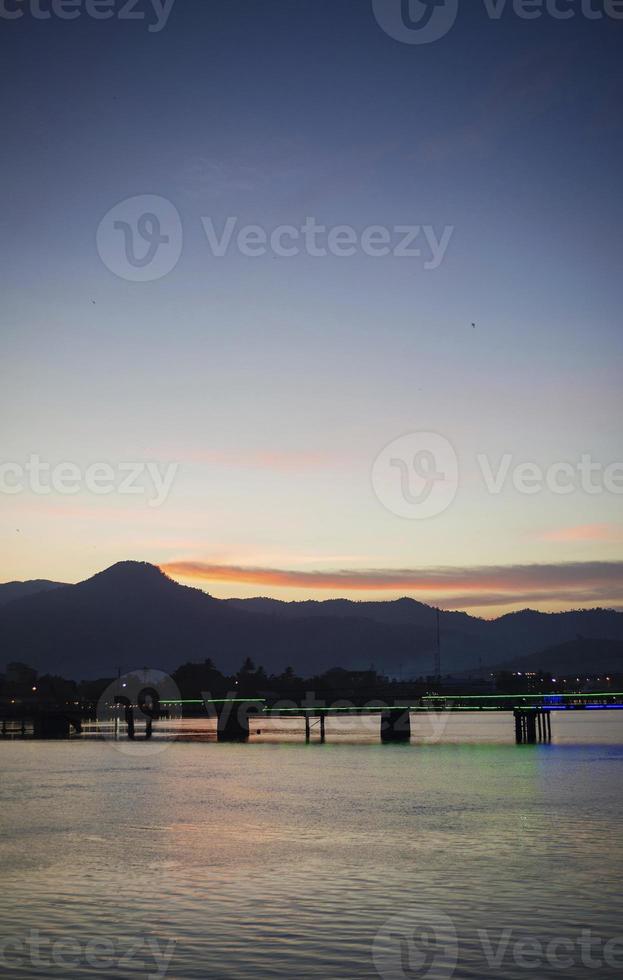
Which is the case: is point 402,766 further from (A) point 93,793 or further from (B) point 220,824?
(B) point 220,824

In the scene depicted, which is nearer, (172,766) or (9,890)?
(9,890)

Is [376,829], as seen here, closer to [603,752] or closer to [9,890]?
[9,890]

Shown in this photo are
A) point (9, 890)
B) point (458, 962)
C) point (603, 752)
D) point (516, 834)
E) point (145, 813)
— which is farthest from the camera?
point (603, 752)

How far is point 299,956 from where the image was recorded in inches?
1369

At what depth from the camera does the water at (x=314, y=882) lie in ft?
115

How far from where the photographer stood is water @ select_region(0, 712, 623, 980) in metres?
34.9

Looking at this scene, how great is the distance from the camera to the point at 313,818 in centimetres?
8069

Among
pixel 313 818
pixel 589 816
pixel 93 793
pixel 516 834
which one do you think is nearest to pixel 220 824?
pixel 313 818

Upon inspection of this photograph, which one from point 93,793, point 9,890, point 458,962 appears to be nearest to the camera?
point 458,962

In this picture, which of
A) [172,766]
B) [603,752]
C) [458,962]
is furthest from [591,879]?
[603,752]

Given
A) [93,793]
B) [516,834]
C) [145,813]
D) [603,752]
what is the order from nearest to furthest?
[516,834] → [145,813] → [93,793] → [603,752]

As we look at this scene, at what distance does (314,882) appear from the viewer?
4903 centimetres

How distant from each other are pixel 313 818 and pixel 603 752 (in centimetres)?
12203

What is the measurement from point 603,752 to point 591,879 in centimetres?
14784
